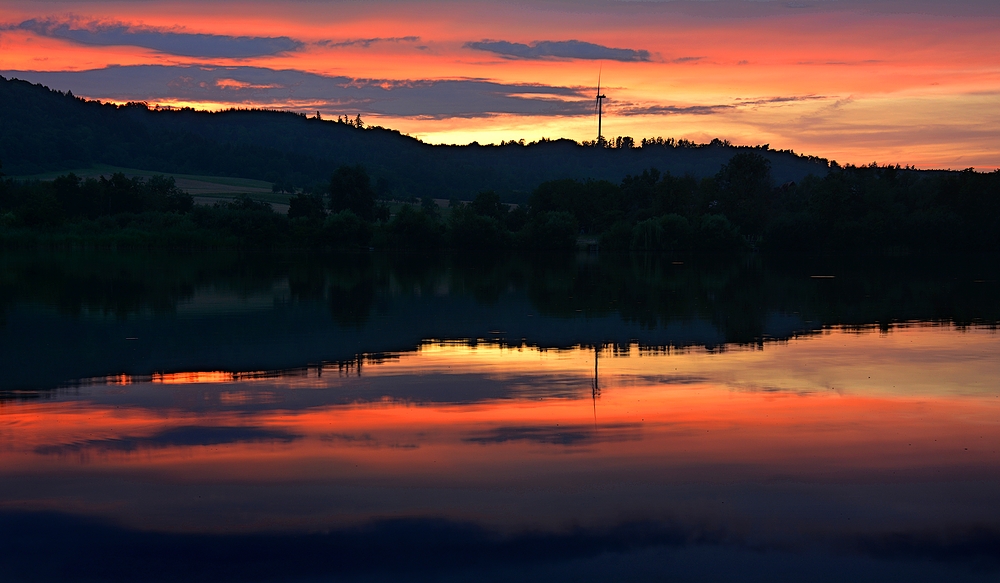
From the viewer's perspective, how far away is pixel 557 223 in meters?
118

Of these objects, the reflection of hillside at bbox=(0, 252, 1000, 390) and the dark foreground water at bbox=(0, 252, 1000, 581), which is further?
the reflection of hillside at bbox=(0, 252, 1000, 390)

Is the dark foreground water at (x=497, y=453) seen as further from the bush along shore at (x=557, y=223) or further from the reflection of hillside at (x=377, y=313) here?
the bush along shore at (x=557, y=223)

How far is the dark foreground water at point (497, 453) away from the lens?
8.43m

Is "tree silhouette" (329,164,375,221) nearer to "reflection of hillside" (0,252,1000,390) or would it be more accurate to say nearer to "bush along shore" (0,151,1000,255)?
"bush along shore" (0,151,1000,255)

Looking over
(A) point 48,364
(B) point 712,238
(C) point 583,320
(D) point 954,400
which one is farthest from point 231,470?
(B) point 712,238

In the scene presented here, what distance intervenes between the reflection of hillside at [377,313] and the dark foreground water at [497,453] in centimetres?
26

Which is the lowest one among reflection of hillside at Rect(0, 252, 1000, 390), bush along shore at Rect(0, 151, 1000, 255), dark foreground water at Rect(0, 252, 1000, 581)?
dark foreground water at Rect(0, 252, 1000, 581)

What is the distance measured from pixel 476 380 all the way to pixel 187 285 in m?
29.5

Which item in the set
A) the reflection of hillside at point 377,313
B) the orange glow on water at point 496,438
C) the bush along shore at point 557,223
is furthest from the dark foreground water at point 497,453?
the bush along shore at point 557,223

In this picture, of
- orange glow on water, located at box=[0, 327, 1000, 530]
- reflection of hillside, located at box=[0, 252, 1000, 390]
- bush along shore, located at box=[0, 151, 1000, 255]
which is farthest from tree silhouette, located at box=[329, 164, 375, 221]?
orange glow on water, located at box=[0, 327, 1000, 530]

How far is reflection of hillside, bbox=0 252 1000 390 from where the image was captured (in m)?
21.2

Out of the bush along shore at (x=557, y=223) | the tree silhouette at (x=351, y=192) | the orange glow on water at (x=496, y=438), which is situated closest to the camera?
the orange glow on water at (x=496, y=438)

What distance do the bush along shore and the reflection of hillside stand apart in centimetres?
5966

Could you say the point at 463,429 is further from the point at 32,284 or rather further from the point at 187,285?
the point at 32,284
